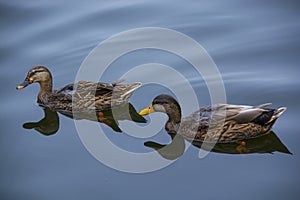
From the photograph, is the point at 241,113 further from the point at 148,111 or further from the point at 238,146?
the point at 148,111

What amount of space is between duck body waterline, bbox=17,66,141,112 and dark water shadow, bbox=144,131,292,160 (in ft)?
3.77

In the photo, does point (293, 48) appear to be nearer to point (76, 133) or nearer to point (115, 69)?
point (115, 69)

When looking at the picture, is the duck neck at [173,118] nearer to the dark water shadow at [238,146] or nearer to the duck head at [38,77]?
the dark water shadow at [238,146]

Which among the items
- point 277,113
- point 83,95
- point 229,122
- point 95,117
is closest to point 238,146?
point 229,122

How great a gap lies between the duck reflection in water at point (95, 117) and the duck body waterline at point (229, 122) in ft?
2.79

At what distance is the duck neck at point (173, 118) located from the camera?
7180 mm

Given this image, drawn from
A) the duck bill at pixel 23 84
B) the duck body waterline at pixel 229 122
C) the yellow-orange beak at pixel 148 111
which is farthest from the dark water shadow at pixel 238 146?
the duck bill at pixel 23 84

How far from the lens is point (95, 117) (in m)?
7.84

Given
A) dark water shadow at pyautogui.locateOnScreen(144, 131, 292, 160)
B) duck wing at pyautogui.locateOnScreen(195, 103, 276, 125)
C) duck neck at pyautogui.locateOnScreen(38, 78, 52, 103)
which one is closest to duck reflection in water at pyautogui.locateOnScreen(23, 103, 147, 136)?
duck neck at pyautogui.locateOnScreen(38, 78, 52, 103)

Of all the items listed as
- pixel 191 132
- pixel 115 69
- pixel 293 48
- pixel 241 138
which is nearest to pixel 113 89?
pixel 115 69

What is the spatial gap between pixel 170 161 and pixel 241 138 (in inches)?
38.6

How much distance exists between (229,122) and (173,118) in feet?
2.60

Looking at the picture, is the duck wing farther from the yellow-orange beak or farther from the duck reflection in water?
the duck reflection in water

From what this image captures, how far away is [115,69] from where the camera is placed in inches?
339
